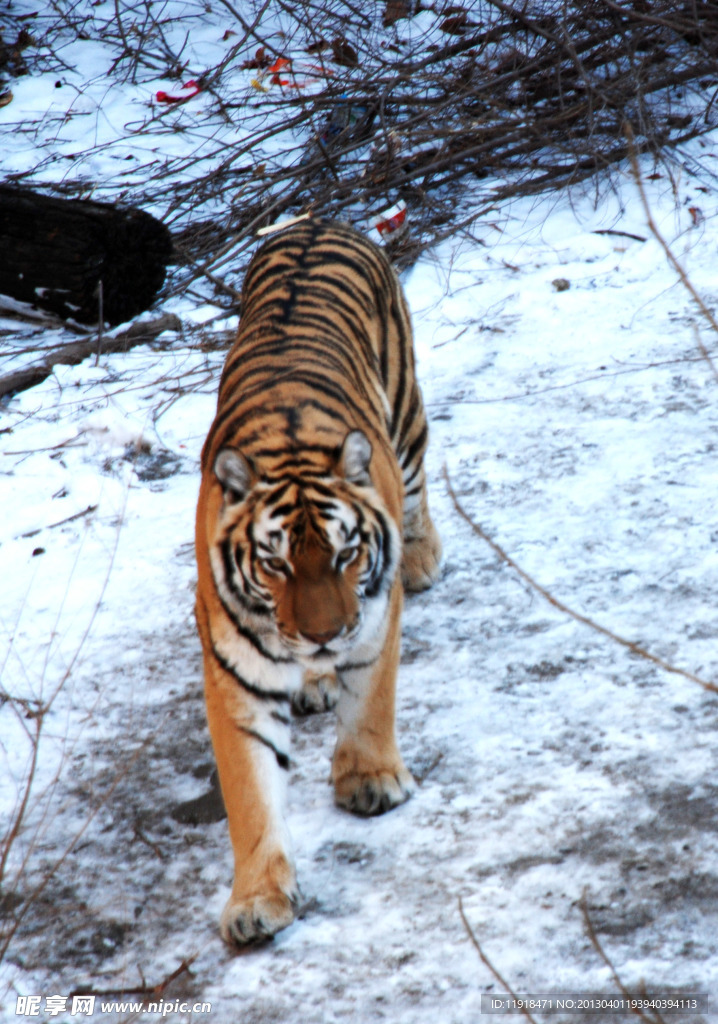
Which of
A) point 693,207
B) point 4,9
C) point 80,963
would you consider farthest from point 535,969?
point 4,9

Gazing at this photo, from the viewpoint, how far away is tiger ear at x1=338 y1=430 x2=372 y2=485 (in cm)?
239

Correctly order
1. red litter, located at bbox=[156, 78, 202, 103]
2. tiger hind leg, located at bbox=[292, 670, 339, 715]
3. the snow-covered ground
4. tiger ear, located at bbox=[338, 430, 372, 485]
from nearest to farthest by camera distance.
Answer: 1. the snow-covered ground
2. tiger ear, located at bbox=[338, 430, 372, 485]
3. tiger hind leg, located at bbox=[292, 670, 339, 715]
4. red litter, located at bbox=[156, 78, 202, 103]

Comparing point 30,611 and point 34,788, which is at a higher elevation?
point 30,611

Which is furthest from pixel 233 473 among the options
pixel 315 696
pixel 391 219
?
pixel 391 219

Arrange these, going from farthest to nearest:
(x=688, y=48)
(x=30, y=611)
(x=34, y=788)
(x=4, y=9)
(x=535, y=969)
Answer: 1. (x=4, y=9)
2. (x=688, y=48)
3. (x=30, y=611)
4. (x=34, y=788)
5. (x=535, y=969)

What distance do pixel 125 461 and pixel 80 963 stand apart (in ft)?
9.14

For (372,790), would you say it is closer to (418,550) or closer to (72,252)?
(418,550)

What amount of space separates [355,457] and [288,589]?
38 cm

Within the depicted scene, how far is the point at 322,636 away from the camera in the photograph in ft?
7.36

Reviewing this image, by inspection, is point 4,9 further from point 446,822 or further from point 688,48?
point 446,822

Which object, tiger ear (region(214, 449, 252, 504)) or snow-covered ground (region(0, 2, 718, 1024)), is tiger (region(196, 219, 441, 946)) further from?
snow-covered ground (region(0, 2, 718, 1024))

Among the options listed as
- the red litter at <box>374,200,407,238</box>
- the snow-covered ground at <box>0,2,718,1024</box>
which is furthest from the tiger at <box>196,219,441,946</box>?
the red litter at <box>374,200,407,238</box>

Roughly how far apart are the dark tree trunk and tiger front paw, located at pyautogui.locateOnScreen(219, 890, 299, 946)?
3.88 m

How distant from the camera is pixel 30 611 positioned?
12.2 feet
